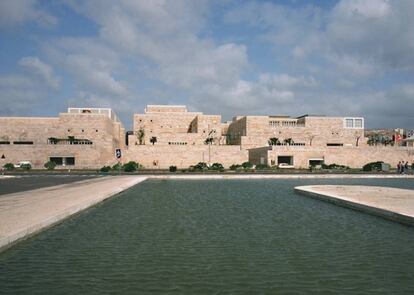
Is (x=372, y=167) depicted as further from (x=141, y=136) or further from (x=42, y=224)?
(x=42, y=224)

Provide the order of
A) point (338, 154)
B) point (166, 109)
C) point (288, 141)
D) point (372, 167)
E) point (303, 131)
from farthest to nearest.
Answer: point (166, 109) < point (303, 131) < point (288, 141) < point (338, 154) < point (372, 167)

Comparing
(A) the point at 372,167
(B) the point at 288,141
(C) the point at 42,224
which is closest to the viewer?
(C) the point at 42,224

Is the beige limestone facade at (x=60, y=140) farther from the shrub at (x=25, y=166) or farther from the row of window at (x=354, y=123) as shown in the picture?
the row of window at (x=354, y=123)

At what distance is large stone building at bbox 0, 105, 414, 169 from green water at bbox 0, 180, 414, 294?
173 feet

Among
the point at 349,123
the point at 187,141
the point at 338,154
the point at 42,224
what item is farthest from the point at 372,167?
the point at 42,224

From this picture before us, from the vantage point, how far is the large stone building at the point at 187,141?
64938 mm

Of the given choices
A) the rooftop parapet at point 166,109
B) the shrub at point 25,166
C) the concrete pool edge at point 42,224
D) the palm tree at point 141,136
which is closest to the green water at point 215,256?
the concrete pool edge at point 42,224

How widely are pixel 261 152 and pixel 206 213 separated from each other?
180ft

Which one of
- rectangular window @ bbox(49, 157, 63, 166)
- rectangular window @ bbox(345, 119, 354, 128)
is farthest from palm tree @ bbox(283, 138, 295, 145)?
rectangular window @ bbox(49, 157, 63, 166)

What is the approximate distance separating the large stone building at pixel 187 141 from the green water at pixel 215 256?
173 ft

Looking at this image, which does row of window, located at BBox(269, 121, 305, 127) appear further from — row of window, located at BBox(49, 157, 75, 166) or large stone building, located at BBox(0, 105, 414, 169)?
row of window, located at BBox(49, 157, 75, 166)

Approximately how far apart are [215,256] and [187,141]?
2879 inches

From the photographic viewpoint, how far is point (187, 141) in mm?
81312

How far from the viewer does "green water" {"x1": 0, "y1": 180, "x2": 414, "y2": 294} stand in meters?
6.51
